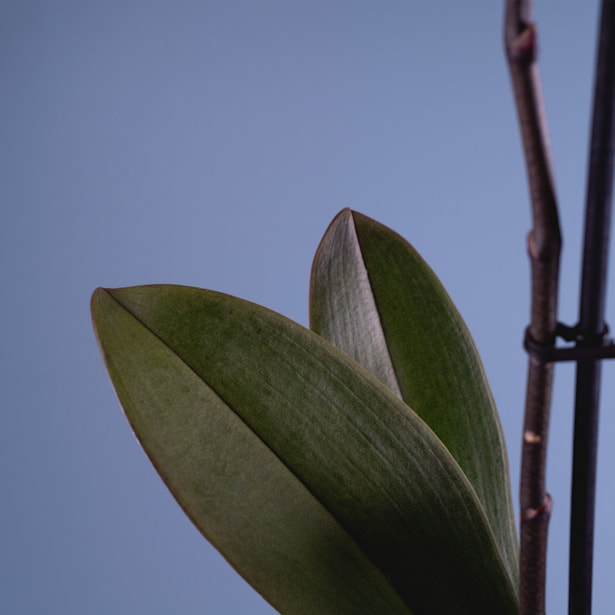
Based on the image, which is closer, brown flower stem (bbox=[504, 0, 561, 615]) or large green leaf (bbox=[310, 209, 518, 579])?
brown flower stem (bbox=[504, 0, 561, 615])

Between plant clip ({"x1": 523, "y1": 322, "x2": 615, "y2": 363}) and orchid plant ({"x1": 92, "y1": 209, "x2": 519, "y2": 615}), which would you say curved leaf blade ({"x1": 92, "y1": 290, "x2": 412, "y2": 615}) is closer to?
orchid plant ({"x1": 92, "y1": 209, "x2": 519, "y2": 615})

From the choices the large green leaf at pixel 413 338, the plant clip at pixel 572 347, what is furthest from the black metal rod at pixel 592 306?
the large green leaf at pixel 413 338

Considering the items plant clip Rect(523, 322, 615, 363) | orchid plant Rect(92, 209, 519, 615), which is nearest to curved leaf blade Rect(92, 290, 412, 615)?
orchid plant Rect(92, 209, 519, 615)

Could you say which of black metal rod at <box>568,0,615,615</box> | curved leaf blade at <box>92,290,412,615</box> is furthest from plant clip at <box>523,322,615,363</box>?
curved leaf blade at <box>92,290,412,615</box>

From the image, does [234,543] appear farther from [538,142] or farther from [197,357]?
[538,142]

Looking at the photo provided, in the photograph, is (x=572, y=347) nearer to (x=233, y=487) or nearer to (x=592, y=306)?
(x=592, y=306)

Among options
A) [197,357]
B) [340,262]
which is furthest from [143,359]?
[340,262]

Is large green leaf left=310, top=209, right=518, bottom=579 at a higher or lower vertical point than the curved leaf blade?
higher
